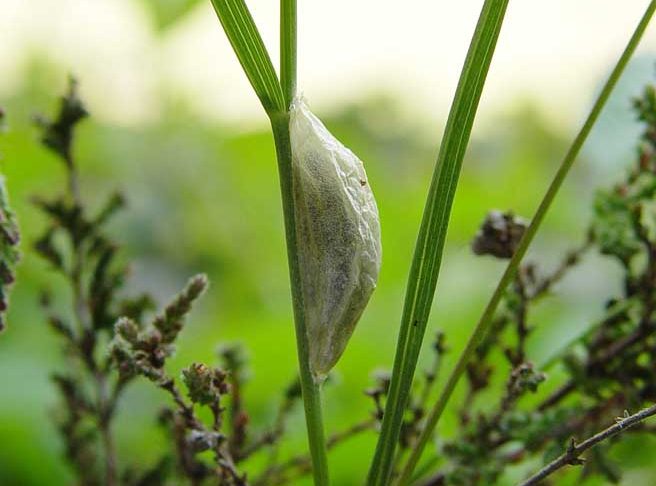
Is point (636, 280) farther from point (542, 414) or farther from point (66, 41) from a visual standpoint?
point (66, 41)

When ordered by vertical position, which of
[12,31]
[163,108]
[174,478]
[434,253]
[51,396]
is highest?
[12,31]

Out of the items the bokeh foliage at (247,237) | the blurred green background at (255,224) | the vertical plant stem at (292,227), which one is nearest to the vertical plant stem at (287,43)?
the vertical plant stem at (292,227)

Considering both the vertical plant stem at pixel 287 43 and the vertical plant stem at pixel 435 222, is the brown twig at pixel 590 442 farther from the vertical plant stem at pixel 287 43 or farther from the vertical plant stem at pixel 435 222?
the vertical plant stem at pixel 287 43

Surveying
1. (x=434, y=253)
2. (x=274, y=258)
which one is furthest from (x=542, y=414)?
(x=274, y=258)

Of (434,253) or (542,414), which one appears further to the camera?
(542,414)

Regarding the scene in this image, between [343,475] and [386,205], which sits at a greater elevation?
[386,205]

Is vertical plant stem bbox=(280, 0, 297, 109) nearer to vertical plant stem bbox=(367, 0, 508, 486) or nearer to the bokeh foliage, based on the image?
vertical plant stem bbox=(367, 0, 508, 486)

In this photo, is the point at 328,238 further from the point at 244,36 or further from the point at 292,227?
the point at 244,36

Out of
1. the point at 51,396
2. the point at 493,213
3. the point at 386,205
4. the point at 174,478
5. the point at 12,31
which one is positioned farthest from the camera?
the point at 12,31
